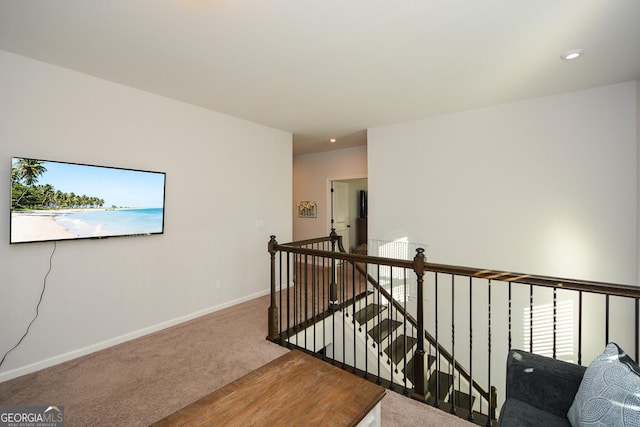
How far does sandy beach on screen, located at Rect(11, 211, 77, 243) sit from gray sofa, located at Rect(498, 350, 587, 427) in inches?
139

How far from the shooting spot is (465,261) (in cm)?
400

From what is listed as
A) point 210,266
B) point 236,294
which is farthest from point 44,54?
point 236,294

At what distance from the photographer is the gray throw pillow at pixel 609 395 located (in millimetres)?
1078

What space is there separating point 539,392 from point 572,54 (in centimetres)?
267

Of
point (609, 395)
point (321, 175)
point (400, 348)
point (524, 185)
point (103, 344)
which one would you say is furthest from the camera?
point (321, 175)

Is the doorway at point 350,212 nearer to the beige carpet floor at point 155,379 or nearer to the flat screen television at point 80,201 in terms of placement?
the beige carpet floor at point 155,379

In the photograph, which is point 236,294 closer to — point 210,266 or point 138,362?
point 210,266

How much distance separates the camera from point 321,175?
21.7ft

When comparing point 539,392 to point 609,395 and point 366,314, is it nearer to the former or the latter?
point 609,395

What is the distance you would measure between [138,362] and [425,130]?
14.7 ft

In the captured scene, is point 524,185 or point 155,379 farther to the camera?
point 524,185

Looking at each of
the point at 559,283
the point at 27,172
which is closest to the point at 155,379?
the point at 27,172

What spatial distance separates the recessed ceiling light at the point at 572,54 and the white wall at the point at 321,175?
12.0 feet

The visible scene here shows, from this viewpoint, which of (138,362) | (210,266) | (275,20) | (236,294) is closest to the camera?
(275,20)
